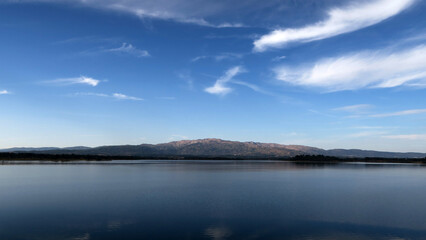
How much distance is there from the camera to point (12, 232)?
58.8ft

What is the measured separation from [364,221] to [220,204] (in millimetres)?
11846

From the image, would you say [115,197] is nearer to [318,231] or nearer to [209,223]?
[209,223]

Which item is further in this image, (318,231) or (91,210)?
(91,210)

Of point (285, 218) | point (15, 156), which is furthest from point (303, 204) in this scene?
point (15, 156)

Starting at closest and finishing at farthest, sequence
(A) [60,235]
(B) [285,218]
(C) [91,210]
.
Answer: (A) [60,235] → (B) [285,218] → (C) [91,210]

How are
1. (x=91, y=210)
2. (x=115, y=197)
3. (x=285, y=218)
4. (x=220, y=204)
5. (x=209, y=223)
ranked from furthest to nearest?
(x=115, y=197) → (x=220, y=204) → (x=91, y=210) → (x=285, y=218) → (x=209, y=223)

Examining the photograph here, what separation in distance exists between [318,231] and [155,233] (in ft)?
32.6

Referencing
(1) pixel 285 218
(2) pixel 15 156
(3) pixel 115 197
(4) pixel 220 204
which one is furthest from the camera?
(2) pixel 15 156

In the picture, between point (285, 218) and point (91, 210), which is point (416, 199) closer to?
point (285, 218)

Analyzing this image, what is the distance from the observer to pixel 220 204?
28.0 metres

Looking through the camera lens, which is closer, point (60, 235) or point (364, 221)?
point (60, 235)

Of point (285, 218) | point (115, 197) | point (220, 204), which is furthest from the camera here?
point (115, 197)

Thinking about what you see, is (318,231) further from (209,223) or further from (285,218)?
(209,223)

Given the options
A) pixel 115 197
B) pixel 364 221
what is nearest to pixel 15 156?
pixel 115 197
